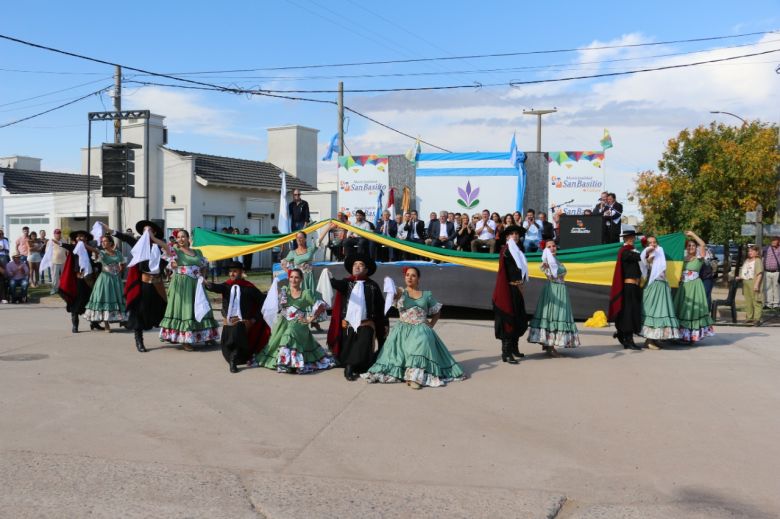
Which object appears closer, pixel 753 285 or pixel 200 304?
pixel 200 304

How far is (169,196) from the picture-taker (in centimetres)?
3284

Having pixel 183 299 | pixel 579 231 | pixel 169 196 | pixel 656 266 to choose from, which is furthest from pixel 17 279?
pixel 656 266

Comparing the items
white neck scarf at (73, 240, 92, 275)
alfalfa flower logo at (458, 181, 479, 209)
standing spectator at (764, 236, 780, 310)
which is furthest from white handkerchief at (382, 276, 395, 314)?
alfalfa flower logo at (458, 181, 479, 209)

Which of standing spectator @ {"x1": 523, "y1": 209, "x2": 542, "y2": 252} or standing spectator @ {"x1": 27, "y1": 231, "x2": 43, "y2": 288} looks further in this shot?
standing spectator @ {"x1": 27, "y1": 231, "x2": 43, "y2": 288}

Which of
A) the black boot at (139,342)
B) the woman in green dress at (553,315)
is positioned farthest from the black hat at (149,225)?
the woman in green dress at (553,315)

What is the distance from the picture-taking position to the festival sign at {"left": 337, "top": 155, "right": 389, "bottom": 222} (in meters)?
21.1

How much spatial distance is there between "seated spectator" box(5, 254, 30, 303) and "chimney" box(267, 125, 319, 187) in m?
23.0

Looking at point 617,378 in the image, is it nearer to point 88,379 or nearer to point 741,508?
point 741,508

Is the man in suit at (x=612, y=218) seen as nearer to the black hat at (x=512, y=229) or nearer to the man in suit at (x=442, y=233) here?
the man in suit at (x=442, y=233)

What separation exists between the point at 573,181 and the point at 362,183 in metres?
5.79

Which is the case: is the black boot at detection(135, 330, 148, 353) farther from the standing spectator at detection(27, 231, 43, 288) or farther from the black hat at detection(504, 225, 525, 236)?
the standing spectator at detection(27, 231, 43, 288)

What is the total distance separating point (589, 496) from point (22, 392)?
19.3 feet

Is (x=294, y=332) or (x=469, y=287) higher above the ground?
(x=469, y=287)

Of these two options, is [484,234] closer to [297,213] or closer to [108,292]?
[297,213]
